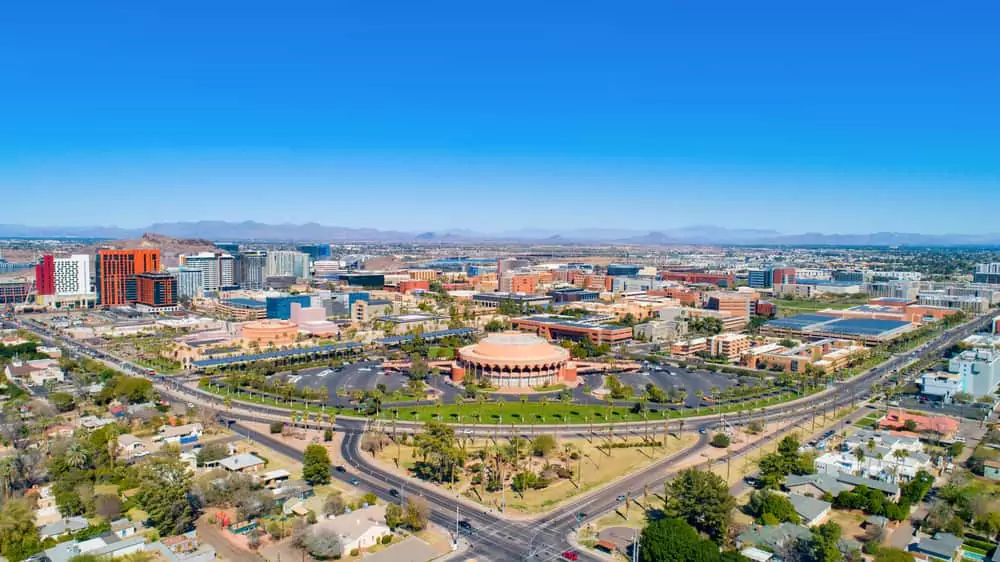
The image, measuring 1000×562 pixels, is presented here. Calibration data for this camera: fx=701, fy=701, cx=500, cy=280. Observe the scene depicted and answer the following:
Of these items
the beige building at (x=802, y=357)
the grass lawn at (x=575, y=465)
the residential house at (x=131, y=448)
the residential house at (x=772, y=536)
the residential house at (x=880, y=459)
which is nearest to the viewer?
the residential house at (x=772, y=536)

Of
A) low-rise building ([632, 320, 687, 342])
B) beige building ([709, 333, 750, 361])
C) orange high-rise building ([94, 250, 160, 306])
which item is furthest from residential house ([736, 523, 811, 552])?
orange high-rise building ([94, 250, 160, 306])

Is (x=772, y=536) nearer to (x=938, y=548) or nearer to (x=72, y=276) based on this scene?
(x=938, y=548)

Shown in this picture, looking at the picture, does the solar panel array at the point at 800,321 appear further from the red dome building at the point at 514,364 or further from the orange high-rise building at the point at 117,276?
the orange high-rise building at the point at 117,276

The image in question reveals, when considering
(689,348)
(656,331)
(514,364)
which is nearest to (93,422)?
(514,364)

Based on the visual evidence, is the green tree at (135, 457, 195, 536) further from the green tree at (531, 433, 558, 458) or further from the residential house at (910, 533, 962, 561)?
the residential house at (910, 533, 962, 561)

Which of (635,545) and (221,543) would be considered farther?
(221,543)

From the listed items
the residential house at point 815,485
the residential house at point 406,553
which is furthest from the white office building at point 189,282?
the residential house at point 815,485
